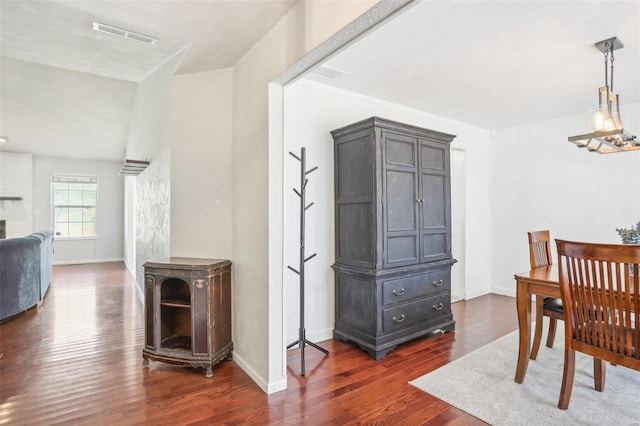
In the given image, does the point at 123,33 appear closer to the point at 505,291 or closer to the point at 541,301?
the point at 541,301

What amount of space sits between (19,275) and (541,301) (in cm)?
568

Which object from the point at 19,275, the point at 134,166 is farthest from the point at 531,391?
the point at 19,275

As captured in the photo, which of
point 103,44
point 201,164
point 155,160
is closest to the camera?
point 103,44

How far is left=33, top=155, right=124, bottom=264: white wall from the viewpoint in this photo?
7.98 meters

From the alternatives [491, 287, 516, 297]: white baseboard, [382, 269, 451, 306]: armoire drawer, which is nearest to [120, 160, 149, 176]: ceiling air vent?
[382, 269, 451, 306]: armoire drawer

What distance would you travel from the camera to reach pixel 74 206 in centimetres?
847

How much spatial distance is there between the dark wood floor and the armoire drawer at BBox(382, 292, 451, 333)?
0.24 m

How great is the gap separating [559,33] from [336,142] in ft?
6.42

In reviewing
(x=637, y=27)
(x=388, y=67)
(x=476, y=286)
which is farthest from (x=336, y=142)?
(x=476, y=286)

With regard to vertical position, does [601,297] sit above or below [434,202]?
below

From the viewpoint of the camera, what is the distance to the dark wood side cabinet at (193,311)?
256 cm

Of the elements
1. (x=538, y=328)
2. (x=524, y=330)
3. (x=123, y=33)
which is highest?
(x=123, y=33)

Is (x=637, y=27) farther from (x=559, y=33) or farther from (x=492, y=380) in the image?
(x=492, y=380)

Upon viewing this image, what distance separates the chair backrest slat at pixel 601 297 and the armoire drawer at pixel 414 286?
1.29m
